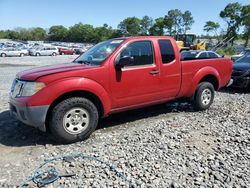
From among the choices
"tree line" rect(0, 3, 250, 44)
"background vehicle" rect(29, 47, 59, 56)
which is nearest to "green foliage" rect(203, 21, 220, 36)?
"tree line" rect(0, 3, 250, 44)

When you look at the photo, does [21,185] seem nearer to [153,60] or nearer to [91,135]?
[91,135]

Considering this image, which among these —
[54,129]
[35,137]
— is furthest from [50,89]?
[35,137]

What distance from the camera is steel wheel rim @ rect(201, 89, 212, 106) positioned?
7.02 metres

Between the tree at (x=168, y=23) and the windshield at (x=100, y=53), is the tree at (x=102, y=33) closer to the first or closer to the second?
the tree at (x=168, y=23)

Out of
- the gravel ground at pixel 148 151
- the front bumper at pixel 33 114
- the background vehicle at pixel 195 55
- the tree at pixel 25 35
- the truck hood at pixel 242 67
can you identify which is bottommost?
the gravel ground at pixel 148 151

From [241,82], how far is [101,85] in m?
6.91

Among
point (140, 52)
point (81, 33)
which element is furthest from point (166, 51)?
point (81, 33)

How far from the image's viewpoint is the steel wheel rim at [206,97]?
277 inches

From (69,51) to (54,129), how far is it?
5153 centimetres

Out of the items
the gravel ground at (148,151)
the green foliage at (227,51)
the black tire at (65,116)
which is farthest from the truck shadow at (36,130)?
the green foliage at (227,51)

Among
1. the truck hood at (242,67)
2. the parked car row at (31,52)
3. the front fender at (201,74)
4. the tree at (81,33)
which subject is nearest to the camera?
the front fender at (201,74)

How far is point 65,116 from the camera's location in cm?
487

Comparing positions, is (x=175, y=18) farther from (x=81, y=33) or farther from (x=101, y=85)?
(x=101, y=85)

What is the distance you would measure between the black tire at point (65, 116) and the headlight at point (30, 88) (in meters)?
0.42
